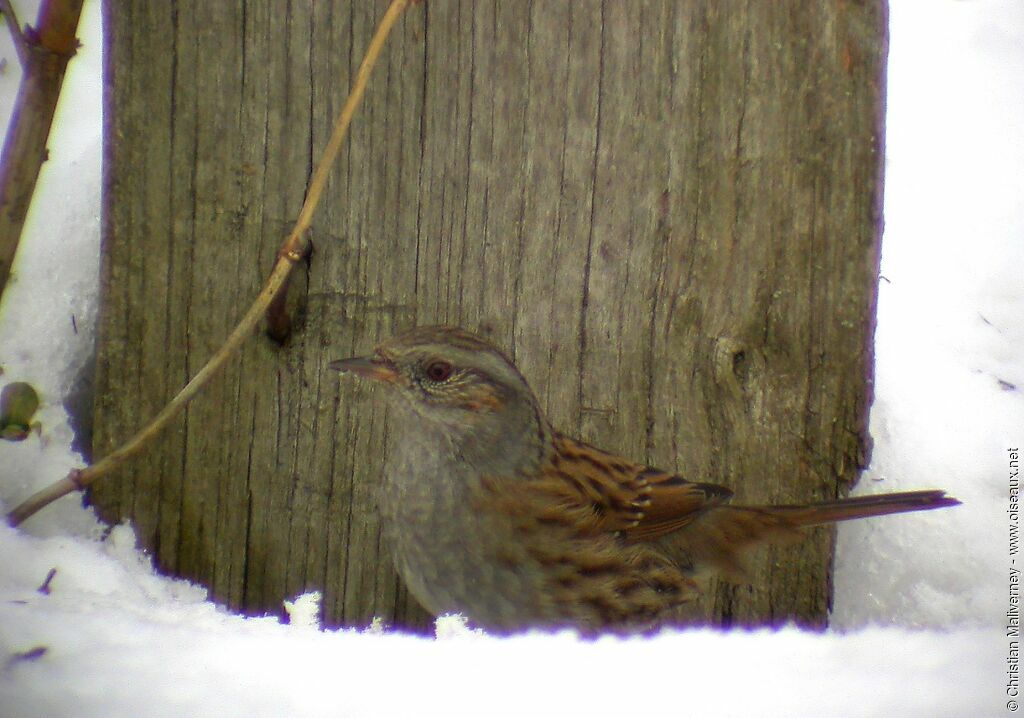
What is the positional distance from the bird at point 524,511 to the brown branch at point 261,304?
0.26 metres

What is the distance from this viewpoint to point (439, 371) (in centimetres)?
255

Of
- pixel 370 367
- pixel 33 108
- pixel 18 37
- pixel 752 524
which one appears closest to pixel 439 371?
pixel 370 367

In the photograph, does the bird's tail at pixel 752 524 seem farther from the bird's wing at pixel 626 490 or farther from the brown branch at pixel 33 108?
the brown branch at pixel 33 108

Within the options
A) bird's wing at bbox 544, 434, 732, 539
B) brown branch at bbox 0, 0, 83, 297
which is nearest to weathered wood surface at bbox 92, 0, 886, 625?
bird's wing at bbox 544, 434, 732, 539

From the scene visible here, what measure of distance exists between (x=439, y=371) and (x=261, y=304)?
48cm

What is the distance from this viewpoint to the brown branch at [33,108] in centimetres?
223

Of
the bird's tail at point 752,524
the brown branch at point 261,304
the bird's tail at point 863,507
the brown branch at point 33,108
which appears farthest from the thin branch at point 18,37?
the bird's tail at point 863,507

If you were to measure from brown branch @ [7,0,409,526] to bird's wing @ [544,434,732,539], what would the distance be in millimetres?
882

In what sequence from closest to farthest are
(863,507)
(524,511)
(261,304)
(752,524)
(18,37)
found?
(18,37) → (261,304) → (524,511) → (863,507) → (752,524)

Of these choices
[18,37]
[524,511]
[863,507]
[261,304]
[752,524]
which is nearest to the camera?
[18,37]

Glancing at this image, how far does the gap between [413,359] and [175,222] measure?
0.78 meters

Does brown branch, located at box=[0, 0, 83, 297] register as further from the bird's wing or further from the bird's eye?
the bird's wing

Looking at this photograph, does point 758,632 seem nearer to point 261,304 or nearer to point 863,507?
point 863,507

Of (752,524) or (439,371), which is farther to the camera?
(752,524)
